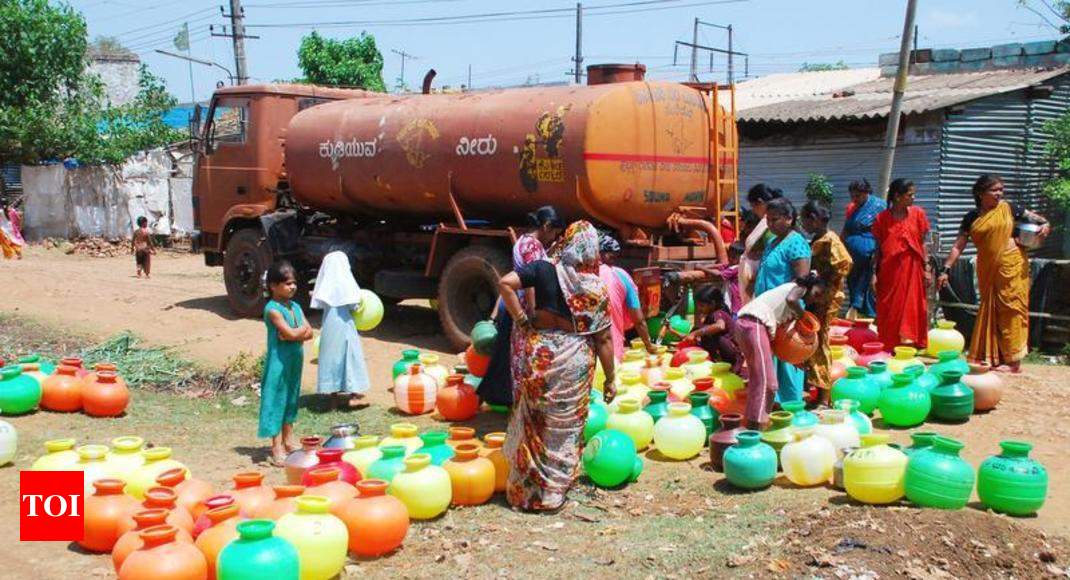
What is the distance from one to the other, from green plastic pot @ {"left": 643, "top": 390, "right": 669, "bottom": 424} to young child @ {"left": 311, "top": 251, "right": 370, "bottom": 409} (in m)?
2.51

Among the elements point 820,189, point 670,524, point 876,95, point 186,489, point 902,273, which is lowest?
point 670,524

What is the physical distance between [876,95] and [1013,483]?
13737mm

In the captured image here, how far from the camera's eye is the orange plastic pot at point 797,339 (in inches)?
237

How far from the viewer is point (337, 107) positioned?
11461 millimetres

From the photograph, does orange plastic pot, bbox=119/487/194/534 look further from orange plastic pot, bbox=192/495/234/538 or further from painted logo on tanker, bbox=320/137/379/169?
painted logo on tanker, bbox=320/137/379/169

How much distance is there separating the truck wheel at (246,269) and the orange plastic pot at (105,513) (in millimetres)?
7546

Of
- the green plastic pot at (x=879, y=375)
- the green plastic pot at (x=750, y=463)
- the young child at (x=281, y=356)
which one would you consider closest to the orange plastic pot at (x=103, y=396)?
the young child at (x=281, y=356)

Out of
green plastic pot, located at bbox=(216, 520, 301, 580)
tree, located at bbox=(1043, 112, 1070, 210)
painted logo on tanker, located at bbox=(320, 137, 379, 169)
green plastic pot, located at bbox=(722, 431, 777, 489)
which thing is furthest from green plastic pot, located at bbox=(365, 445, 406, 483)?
tree, located at bbox=(1043, 112, 1070, 210)

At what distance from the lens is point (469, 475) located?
5.27 m

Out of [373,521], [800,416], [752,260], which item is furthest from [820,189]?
[373,521]

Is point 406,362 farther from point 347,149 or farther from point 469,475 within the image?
point 347,149

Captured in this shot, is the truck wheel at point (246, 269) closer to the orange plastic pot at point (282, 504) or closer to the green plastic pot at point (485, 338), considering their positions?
the green plastic pot at point (485, 338)

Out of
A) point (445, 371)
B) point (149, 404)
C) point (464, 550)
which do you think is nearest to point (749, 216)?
point (445, 371)

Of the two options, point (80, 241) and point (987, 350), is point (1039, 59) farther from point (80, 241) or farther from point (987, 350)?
point (80, 241)
